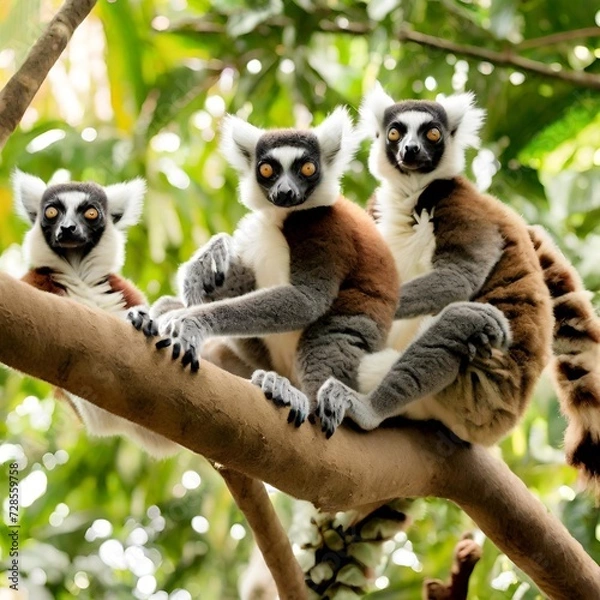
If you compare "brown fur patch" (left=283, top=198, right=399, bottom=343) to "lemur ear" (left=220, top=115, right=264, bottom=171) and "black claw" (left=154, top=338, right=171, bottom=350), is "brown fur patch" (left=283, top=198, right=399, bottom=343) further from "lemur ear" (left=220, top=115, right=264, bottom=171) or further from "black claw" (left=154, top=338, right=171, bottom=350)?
"black claw" (left=154, top=338, right=171, bottom=350)

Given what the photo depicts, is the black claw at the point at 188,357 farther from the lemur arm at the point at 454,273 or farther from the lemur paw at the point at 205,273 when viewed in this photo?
the lemur arm at the point at 454,273

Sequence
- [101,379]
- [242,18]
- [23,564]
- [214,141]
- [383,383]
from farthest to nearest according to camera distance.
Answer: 1. [214,141]
2. [242,18]
3. [23,564]
4. [383,383]
5. [101,379]

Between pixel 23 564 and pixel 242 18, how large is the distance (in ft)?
11.9

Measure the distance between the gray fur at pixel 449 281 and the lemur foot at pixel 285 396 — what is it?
3.04ft

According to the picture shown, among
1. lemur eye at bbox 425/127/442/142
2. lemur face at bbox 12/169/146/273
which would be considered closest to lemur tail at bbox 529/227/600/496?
lemur eye at bbox 425/127/442/142

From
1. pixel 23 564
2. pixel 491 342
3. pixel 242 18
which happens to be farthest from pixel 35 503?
pixel 491 342

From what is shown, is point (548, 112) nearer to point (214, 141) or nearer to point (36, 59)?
point (214, 141)

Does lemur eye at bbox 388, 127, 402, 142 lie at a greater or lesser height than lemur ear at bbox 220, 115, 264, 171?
greater

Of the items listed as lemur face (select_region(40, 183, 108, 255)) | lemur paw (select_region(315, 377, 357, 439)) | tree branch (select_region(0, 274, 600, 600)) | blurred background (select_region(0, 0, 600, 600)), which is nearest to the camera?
tree branch (select_region(0, 274, 600, 600))

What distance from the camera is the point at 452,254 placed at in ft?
12.3

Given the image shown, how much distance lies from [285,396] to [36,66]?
129 centimetres

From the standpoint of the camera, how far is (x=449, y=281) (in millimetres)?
3621

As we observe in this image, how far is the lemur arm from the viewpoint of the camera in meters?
3.61

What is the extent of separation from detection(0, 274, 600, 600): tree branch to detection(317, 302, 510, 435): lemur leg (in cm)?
12
